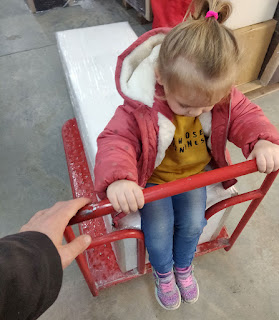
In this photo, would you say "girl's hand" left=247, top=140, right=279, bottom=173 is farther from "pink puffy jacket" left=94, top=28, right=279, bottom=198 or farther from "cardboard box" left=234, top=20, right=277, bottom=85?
"cardboard box" left=234, top=20, right=277, bottom=85

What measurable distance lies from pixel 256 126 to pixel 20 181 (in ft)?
4.30

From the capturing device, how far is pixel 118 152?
0.84 metres

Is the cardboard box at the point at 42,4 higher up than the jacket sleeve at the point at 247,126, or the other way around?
the jacket sleeve at the point at 247,126

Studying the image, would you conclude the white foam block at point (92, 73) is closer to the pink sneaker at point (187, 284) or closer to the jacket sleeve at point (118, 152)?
the jacket sleeve at point (118, 152)

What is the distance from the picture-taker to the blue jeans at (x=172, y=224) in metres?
0.94

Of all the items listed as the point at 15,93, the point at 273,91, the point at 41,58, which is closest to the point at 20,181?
the point at 15,93

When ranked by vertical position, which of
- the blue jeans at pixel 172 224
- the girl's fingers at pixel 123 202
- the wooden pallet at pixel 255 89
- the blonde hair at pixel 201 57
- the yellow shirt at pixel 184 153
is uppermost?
the blonde hair at pixel 201 57

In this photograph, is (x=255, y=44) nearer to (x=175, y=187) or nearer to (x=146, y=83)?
(x=146, y=83)

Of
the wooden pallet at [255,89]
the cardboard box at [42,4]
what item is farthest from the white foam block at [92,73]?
the cardboard box at [42,4]

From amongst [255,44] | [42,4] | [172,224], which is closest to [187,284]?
[172,224]

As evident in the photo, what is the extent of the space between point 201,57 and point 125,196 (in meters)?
0.39

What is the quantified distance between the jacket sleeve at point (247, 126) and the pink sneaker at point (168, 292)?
22.1 inches

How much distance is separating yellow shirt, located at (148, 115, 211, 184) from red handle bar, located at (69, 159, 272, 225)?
0.28 m

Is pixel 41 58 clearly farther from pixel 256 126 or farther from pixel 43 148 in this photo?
pixel 256 126
